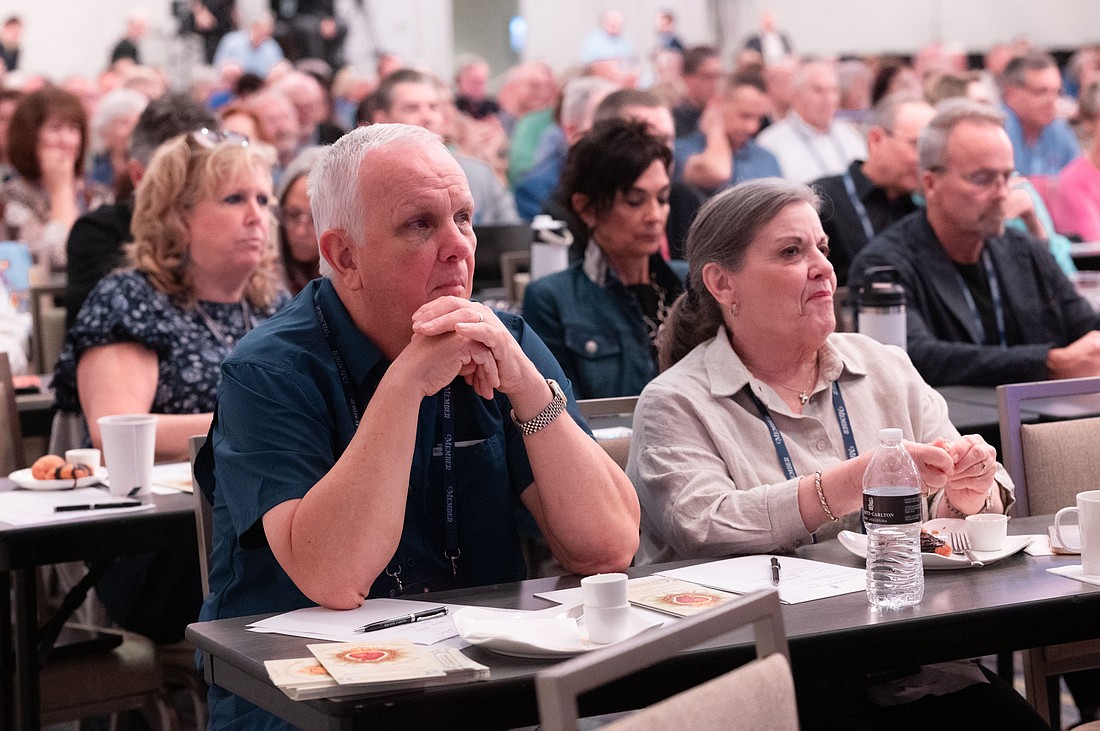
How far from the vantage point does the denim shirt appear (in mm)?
3566

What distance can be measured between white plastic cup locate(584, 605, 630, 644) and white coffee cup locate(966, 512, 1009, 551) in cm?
64

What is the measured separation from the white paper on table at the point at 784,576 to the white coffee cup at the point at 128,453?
1.15m

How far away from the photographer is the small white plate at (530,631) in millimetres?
1601

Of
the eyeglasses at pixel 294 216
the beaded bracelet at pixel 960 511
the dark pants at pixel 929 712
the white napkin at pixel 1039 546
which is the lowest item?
the dark pants at pixel 929 712

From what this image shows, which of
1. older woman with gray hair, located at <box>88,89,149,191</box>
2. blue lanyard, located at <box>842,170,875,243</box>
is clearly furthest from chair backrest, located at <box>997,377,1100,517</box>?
older woman with gray hair, located at <box>88,89,149,191</box>

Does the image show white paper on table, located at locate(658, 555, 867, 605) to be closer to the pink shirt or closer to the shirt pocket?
the shirt pocket

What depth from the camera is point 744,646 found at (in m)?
1.66

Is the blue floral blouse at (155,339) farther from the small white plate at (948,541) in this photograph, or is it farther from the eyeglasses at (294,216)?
the small white plate at (948,541)

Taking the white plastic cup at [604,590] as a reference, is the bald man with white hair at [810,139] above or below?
above

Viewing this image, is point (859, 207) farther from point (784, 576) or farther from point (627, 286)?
point (784, 576)

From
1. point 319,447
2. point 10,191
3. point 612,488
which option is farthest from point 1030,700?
point 10,191

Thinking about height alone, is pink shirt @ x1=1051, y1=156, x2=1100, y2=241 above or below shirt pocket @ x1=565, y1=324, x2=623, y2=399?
above

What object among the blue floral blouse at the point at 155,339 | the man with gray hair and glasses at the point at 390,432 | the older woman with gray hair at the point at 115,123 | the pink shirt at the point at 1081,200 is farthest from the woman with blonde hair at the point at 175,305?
the pink shirt at the point at 1081,200

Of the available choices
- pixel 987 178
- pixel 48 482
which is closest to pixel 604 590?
pixel 48 482
